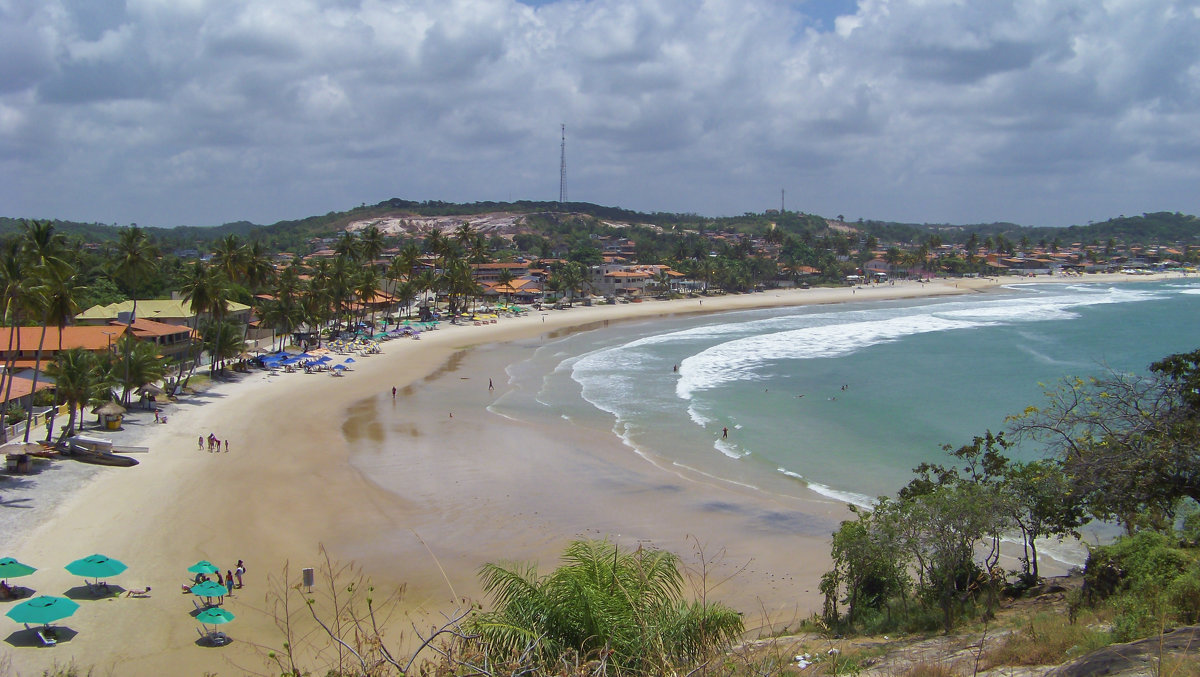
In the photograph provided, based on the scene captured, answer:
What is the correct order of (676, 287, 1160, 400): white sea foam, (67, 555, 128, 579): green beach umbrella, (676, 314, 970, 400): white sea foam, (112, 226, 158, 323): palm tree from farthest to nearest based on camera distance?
(676, 287, 1160, 400): white sea foam → (676, 314, 970, 400): white sea foam → (112, 226, 158, 323): palm tree → (67, 555, 128, 579): green beach umbrella

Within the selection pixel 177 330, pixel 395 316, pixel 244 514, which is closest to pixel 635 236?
pixel 395 316

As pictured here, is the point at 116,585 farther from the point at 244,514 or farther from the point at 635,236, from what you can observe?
the point at 635,236

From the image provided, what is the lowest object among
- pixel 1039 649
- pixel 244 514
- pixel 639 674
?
pixel 244 514

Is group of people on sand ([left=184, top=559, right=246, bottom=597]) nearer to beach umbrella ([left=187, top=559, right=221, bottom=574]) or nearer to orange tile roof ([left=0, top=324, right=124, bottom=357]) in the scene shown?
beach umbrella ([left=187, top=559, right=221, bottom=574])

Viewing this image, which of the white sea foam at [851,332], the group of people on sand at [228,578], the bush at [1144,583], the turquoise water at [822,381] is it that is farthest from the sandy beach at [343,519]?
the white sea foam at [851,332]

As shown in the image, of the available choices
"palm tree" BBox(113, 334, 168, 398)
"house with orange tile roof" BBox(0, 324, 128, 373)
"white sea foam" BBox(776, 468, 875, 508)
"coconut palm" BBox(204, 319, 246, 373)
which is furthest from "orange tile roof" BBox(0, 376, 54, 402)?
"white sea foam" BBox(776, 468, 875, 508)

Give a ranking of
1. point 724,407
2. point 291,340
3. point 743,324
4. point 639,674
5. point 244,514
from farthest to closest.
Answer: point 743,324 < point 291,340 < point 724,407 < point 244,514 < point 639,674
